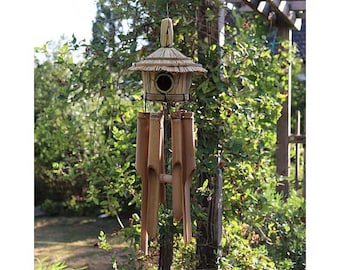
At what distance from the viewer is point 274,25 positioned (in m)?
3.76

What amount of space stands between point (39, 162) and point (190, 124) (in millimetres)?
3281

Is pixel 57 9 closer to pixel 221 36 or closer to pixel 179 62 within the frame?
pixel 221 36

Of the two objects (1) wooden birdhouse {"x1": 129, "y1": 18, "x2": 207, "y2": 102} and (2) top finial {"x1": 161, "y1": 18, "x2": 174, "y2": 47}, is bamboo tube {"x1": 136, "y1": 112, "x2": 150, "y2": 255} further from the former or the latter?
(2) top finial {"x1": 161, "y1": 18, "x2": 174, "y2": 47}

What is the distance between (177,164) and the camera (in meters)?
1.91

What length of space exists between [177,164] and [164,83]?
0.83ft

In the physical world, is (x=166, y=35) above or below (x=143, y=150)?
above

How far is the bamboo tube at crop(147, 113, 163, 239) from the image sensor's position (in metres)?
1.90

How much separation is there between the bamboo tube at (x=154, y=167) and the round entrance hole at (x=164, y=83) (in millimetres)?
85

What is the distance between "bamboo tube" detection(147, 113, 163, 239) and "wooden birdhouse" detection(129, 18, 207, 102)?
82 mm

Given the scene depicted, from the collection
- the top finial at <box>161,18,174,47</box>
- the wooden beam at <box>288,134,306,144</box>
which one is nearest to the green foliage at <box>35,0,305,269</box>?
the top finial at <box>161,18,174,47</box>

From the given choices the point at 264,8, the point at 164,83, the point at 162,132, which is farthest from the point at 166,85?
the point at 264,8

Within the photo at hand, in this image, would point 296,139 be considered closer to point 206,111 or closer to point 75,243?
point 206,111

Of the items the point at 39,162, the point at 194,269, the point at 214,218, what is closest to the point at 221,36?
the point at 214,218
